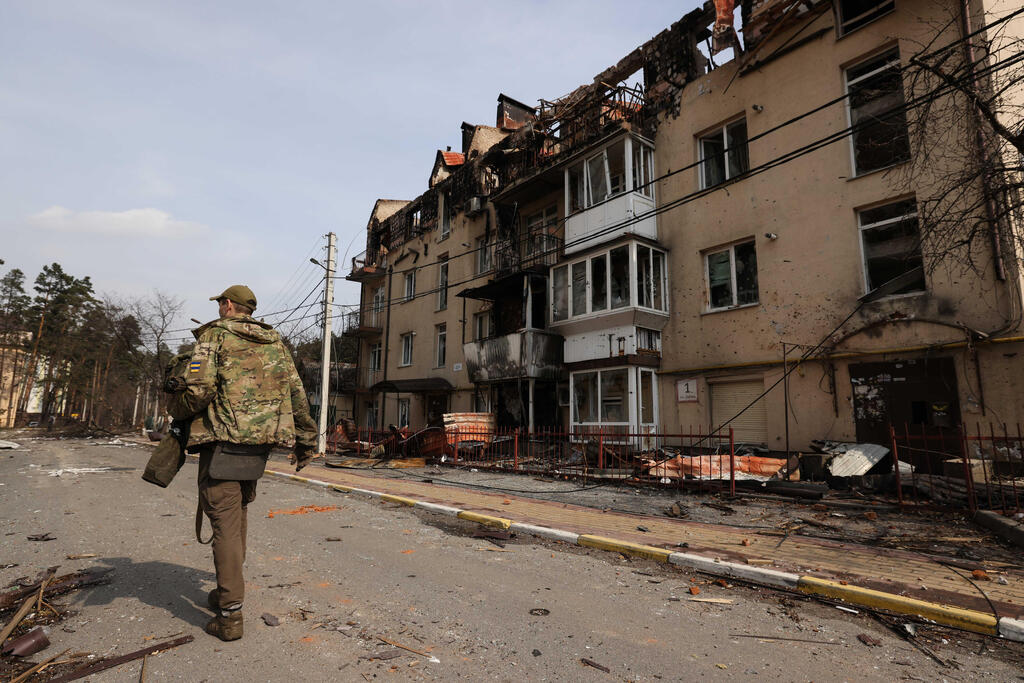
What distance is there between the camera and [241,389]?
11.2 ft

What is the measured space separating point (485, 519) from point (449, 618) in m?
3.40

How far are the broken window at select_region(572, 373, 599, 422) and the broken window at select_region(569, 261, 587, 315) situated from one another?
205 cm

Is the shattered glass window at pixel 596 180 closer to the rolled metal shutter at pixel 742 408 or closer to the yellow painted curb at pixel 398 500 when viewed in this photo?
the rolled metal shutter at pixel 742 408

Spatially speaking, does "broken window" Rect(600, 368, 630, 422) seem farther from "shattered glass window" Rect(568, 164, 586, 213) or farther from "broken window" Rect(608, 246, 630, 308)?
"shattered glass window" Rect(568, 164, 586, 213)

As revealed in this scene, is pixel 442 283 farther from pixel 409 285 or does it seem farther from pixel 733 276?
pixel 733 276

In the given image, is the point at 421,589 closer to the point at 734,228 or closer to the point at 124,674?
the point at 124,674

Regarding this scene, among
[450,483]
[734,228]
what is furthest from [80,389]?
[734,228]

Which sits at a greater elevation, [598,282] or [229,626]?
[598,282]

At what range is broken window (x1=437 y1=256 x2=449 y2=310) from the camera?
2495cm

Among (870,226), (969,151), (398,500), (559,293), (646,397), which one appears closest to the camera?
(398,500)

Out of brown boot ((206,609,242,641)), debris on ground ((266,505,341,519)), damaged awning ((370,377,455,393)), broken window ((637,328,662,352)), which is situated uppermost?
broken window ((637,328,662,352))

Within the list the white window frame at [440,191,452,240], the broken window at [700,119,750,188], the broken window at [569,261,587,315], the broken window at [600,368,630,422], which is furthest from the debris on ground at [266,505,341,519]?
the white window frame at [440,191,452,240]

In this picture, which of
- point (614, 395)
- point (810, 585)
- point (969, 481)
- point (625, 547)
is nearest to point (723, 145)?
point (614, 395)

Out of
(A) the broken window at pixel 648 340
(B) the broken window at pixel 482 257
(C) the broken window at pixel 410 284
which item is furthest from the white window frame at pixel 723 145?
(C) the broken window at pixel 410 284
